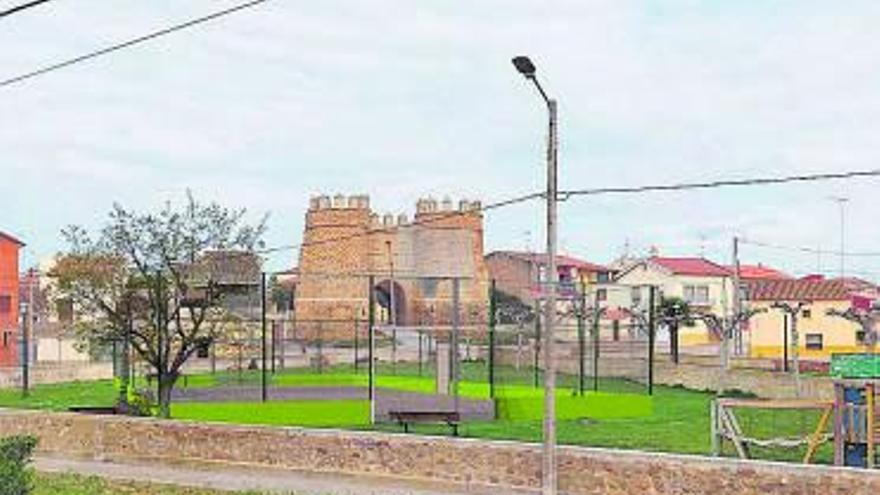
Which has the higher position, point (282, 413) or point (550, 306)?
point (550, 306)

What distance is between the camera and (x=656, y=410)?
116 ft

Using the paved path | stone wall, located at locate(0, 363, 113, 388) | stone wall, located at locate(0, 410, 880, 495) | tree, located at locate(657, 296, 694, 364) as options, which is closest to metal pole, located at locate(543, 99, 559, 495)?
stone wall, located at locate(0, 410, 880, 495)

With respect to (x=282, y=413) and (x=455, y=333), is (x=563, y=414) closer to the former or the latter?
(x=455, y=333)

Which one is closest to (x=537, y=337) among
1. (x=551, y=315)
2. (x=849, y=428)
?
(x=849, y=428)

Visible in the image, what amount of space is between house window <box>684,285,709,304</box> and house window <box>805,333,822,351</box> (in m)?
14.6

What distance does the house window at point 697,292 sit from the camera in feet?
309

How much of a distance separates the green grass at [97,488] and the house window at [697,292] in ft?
248

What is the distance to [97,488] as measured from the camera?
2089 centimetres

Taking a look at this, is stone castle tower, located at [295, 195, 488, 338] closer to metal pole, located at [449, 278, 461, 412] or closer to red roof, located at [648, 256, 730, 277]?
red roof, located at [648, 256, 730, 277]

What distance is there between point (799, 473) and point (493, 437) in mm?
10576

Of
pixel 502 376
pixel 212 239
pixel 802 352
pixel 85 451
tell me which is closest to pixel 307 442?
pixel 85 451

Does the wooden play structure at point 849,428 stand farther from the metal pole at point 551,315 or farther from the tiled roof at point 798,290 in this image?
the tiled roof at point 798,290

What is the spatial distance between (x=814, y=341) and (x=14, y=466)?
225ft

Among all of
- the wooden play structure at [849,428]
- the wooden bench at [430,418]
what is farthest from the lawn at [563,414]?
the wooden play structure at [849,428]
